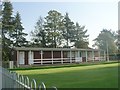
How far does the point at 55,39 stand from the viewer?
7019cm

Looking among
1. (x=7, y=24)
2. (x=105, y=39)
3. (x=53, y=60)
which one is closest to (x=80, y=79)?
(x=53, y=60)

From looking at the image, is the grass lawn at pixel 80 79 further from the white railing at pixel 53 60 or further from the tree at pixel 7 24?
the tree at pixel 7 24

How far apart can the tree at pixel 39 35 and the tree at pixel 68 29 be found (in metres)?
7.62

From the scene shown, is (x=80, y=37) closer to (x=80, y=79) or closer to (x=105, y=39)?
(x=105, y=39)

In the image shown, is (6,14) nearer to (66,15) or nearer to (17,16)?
(17,16)

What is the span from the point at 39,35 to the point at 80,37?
16.6 m

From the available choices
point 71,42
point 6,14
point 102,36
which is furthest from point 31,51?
point 102,36

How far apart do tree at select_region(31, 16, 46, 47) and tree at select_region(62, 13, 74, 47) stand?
300 inches

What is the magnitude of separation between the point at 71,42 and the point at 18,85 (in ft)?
249

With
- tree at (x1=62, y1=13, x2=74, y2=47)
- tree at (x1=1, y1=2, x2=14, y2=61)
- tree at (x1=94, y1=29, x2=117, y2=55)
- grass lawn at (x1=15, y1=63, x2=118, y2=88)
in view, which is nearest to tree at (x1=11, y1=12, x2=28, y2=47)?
tree at (x1=1, y1=2, x2=14, y2=61)

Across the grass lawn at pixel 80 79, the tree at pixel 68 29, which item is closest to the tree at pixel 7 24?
the tree at pixel 68 29

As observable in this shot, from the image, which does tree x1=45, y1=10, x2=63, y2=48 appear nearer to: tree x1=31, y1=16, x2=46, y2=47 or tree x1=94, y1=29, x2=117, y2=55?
tree x1=31, y1=16, x2=46, y2=47

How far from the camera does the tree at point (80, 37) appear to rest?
79.9 meters

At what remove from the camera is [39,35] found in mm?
72062
